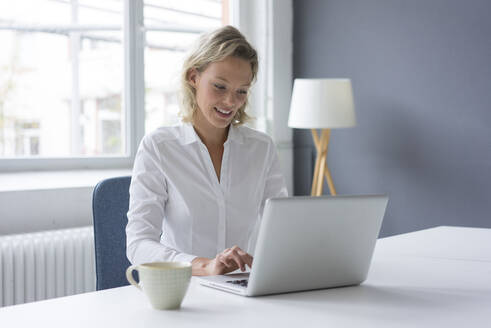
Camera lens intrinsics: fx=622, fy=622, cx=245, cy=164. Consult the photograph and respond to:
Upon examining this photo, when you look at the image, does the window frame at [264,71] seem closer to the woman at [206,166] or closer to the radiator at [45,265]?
the radiator at [45,265]

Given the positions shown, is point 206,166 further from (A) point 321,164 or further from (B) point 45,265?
(A) point 321,164

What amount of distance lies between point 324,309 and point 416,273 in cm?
45

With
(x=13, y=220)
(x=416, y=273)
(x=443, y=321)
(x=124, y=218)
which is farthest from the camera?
(x=13, y=220)

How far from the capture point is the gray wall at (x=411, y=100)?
11.9 feet

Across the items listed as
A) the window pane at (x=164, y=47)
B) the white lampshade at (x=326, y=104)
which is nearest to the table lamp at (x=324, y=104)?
the white lampshade at (x=326, y=104)

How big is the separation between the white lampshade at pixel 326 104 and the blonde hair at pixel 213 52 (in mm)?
1678

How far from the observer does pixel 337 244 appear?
1322 millimetres

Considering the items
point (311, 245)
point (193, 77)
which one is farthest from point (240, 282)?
point (193, 77)

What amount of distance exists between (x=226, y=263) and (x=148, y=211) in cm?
43

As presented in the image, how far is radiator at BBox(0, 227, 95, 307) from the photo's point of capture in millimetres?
2789

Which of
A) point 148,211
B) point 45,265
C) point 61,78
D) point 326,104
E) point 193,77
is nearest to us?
point 148,211

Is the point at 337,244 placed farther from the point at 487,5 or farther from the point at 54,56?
the point at 487,5

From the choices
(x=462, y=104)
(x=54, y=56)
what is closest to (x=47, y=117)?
(x=54, y=56)

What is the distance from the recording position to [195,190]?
1.95 meters
